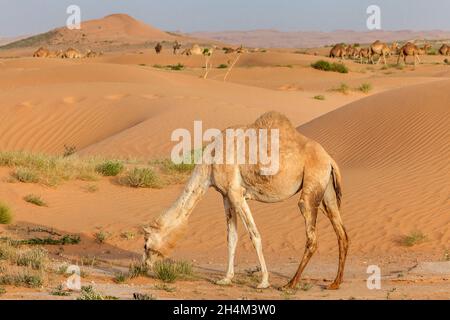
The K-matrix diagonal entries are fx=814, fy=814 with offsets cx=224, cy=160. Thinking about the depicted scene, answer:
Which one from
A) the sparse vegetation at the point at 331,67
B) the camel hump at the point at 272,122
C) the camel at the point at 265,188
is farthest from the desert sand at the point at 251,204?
the sparse vegetation at the point at 331,67

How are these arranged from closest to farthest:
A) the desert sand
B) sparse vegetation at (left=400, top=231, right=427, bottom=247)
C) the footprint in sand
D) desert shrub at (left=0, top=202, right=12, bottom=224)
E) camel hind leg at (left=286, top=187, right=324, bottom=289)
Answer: camel hind leg at (left=286, top=187, right=324, bottom=289) → the desert sand → sparse vegetation at (left=400, top=231, right=427, bottom=247) → desert shrub at (left=0, top=202, right=12, bottom=224) → the footprint in sand

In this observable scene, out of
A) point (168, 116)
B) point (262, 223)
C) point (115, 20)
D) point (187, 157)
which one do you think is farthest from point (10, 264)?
point (115, 20)

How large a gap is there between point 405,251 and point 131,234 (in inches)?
182

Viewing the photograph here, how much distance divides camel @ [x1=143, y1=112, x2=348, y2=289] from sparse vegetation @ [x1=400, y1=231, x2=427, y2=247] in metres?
3.66

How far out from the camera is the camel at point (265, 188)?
918cm

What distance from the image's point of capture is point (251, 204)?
15812mm

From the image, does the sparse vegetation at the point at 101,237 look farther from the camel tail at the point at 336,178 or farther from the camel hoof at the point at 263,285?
the camel tail at the point at 336,178

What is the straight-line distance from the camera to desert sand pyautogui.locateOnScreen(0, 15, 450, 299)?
1030 centimetres

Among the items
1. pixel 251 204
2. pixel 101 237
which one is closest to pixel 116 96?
pixel 251 204

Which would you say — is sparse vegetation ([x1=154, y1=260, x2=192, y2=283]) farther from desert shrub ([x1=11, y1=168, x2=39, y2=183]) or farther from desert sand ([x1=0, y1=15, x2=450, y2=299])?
desert shrub ([x1=11, y1=168, x2=39, y2=183])

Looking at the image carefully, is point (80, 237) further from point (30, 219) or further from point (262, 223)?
point (262, 223)

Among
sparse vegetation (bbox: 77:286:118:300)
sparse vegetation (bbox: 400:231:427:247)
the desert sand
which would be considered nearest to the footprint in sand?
the desert sand

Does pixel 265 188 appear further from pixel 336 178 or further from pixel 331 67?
pixel 331 67

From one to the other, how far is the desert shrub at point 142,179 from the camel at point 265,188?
312 inches
